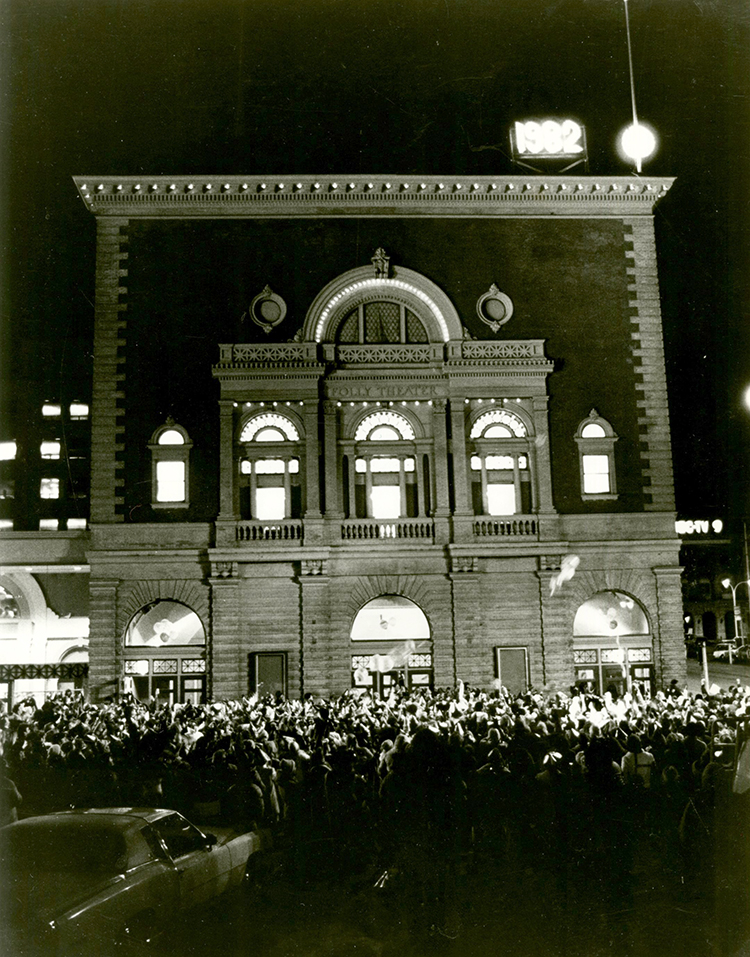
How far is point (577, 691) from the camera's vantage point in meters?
27.3

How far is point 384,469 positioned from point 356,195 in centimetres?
1006

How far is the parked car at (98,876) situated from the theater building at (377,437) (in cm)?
1942

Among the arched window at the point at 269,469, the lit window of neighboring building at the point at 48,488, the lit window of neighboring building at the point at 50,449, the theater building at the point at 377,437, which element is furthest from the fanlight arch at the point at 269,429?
the lit window of neighboring building at the point at 48,488

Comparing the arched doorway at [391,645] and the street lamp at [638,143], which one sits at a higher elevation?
the street lamp at [638,143]

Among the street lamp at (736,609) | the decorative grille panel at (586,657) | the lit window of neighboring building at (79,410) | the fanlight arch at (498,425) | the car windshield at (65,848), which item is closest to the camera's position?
the car windshield at (65,848)

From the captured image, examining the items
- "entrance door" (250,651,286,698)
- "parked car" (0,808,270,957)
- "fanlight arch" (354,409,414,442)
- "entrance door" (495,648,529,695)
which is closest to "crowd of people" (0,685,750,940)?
"parked car" (0,808,270,957)

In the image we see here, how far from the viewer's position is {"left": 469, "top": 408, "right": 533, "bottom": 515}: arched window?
1242 inches

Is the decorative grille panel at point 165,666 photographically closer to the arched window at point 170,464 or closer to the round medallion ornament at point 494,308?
the arched window at point 170,464

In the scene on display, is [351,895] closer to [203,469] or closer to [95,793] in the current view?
[95,793]

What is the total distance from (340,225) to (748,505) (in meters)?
19.2

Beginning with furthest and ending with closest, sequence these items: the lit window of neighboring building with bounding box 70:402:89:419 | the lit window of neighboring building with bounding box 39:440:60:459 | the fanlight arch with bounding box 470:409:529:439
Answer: the lit window of neighboring building with bounding box 70:402:89:419
the lit window of neighboring building with bounding box 39:440:60:459
the fanlight arch with bounding box 470:409:529:439

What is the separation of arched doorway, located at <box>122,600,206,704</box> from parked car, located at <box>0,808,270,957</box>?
19.5 metres

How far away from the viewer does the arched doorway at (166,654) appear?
98.8 ft

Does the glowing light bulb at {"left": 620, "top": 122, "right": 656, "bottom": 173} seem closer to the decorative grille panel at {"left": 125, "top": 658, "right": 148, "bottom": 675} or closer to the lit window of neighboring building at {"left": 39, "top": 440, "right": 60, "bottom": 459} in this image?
the decorative grille panel at {"left": 125, "top": 658, "right": 148, "bottom": 675}
